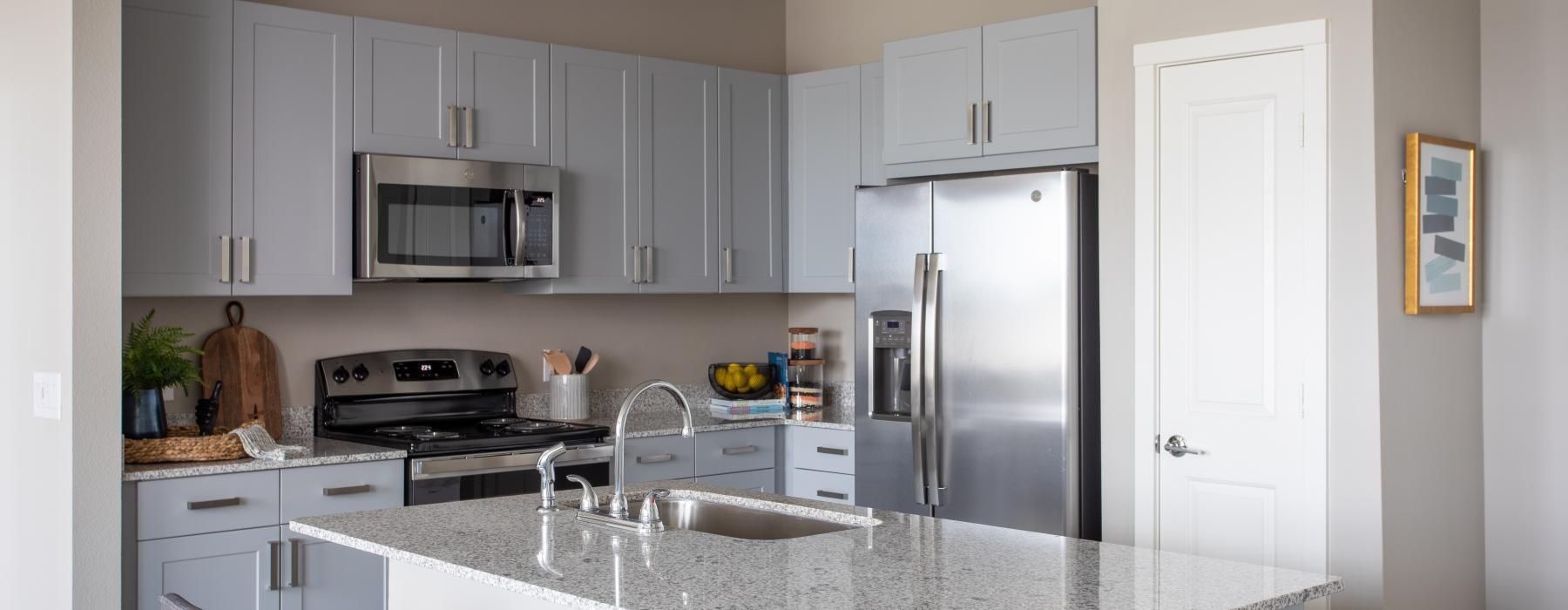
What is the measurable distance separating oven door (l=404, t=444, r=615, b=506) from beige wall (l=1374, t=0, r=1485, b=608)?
2253mm

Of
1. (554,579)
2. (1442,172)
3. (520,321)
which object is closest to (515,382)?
(520,321)

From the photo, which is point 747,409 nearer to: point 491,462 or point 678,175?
point 678,175

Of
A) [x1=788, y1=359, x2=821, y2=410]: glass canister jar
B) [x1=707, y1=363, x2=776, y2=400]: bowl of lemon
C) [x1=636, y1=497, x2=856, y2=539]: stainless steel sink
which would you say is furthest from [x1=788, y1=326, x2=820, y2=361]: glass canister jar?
[x1=636, y1=497, x2=856, y2=539]: stainless steel sink

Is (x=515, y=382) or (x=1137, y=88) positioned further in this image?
(x=515, y=382)

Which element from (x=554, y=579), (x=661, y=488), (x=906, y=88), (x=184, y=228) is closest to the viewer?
(x=554, y=579)

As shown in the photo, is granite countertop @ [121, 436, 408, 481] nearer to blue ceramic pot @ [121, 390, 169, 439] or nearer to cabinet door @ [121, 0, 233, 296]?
blue ceramic pot @ [121, 390, 169, 439]

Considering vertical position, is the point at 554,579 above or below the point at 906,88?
below

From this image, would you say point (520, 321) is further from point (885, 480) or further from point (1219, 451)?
point (1219, 451)

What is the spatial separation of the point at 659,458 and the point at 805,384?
0.88 metres

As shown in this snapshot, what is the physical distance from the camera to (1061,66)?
4.19 m

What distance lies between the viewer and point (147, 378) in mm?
3596

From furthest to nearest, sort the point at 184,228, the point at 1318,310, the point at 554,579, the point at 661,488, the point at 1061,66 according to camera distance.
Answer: the point at 1061,66
the point at 184,228
the point at 1318,310
the point at 661,488
the point at 554,579

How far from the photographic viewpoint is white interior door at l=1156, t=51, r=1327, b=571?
3395 millimetres

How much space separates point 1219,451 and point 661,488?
155 cm
